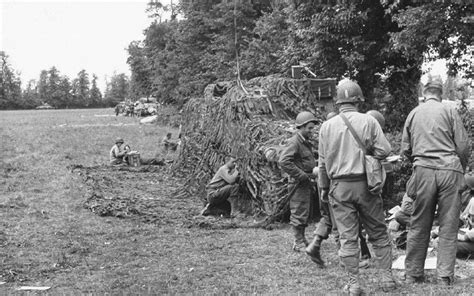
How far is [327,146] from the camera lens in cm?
569

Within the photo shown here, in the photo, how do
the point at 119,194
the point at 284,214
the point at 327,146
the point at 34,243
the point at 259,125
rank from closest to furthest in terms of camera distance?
the point at 327,146 → the point at 34,243 → the point at 284,214 → the point at 259,125 → the point at 119,194

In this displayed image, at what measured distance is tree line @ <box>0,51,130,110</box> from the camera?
322 ft

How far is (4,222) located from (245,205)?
4171 mm

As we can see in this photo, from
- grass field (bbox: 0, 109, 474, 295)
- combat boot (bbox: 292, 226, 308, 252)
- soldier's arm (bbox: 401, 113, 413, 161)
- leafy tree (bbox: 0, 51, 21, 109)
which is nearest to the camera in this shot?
soldier's arm (bbox: 401, 113, 413, 161)

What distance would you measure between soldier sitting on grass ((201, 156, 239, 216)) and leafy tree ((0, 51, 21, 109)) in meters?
92.5

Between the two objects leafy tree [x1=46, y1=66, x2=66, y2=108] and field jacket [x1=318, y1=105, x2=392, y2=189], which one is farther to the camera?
leafy tree [x1=46, y1=66, x2=66, y2=108]

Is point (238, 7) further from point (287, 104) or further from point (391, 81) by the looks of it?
point (287, 104)

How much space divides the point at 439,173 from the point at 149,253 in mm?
4010

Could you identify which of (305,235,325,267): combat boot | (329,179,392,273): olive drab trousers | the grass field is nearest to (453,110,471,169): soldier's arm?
(329,179,392,273): olive drab trousers

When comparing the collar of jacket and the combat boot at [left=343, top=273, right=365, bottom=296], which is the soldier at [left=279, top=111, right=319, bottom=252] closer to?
the collar of jacket

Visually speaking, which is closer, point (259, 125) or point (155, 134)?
point (259, 125)

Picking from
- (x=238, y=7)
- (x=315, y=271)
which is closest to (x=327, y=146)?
(x=315, y=271)

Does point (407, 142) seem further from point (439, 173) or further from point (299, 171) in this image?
→ point (299, 171)

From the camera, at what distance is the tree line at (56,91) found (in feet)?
322
